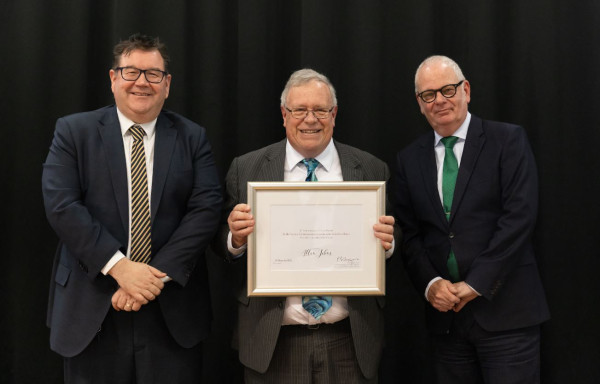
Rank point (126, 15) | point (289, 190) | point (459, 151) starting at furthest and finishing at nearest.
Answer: point (126, 15) → point (459, 151) → point (289, 190)

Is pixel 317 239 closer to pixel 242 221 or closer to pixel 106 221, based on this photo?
pixel 242 221

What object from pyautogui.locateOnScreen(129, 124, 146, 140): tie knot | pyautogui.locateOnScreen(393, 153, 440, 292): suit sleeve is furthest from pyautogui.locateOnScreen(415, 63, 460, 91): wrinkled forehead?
pyautogui.locateOnScreen(129, 124, 146, 140): tie knot

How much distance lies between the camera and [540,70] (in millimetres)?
3107

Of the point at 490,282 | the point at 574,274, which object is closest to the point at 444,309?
the point at 490,282

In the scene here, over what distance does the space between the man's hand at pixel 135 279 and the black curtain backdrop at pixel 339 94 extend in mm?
1026

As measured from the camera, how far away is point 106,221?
213cm

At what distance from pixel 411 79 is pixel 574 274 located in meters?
1.46

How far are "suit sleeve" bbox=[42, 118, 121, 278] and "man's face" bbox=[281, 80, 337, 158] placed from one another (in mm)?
824

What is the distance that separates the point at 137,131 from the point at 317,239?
87cm

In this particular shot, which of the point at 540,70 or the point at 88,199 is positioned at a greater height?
the point at 540,70

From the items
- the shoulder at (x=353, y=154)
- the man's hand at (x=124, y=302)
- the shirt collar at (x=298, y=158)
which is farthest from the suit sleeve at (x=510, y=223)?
the man's hand at (x=124, y=302)

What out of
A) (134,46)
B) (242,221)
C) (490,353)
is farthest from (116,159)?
(490,353)

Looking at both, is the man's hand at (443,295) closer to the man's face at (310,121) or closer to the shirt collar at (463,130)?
the shirt collar at (463,130)

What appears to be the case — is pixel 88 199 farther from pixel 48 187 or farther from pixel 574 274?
pixel 574 274
